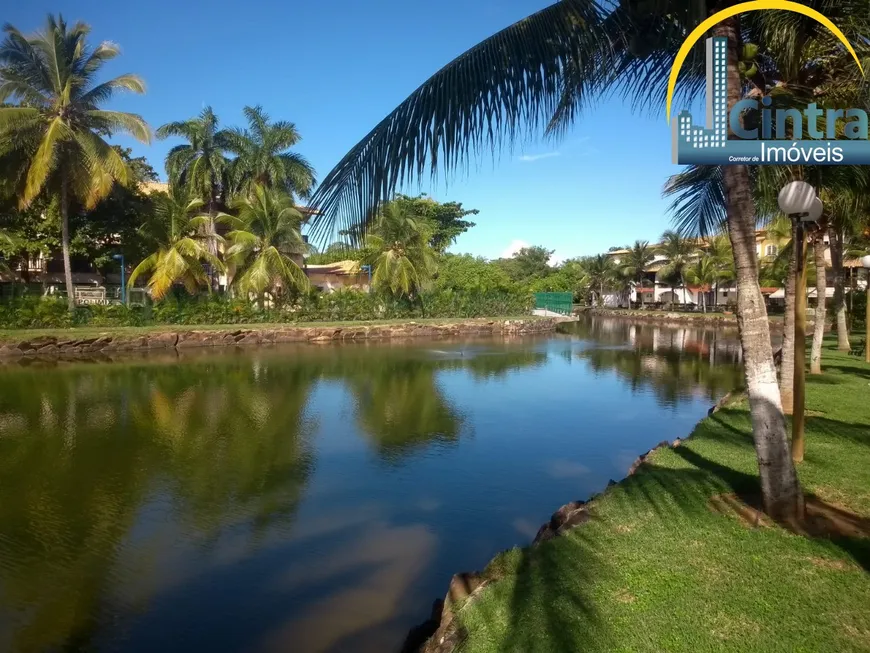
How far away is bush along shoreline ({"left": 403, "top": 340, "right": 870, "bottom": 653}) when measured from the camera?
3.46 meters

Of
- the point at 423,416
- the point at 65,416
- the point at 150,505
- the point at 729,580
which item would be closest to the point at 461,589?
the point at 729,580

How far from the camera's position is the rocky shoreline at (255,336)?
22.7 m

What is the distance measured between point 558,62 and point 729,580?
3.69 m

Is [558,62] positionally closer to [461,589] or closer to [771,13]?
[771,13]

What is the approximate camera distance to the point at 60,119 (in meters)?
24.0

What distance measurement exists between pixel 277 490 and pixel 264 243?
23.7 m

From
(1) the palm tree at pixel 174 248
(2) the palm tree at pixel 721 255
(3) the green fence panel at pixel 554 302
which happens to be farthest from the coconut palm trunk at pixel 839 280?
(3) the green fence panel at pixel 554 302

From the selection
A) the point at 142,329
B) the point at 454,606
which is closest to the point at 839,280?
the point at 454,606

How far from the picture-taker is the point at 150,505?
7.77m

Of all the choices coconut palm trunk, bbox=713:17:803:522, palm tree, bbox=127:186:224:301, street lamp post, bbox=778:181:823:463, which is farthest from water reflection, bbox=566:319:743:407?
palm tree, bbox=127:186:224:301

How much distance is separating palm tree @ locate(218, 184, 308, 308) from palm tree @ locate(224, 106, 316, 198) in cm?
396

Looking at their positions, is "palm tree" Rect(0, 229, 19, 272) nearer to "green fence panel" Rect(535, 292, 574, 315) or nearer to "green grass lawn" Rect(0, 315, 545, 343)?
"green grass lawn" Rect(0, 315, 545, 343)

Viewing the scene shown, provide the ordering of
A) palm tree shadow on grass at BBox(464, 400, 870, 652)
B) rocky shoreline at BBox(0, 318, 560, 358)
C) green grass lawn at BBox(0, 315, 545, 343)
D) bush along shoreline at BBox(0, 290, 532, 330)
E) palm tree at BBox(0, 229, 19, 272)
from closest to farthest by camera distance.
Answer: palm tree shadow on grass at BBox(464, 400, 870, 652)
rocky shoreline at BBox(0, 318, 560, 358)
green grass lawn at BBox(0, 315, 545, 343)
bush along shoreline at BBox(0, 290, 532, 330)
palm tree at BBox(0, 229, 19, 272)

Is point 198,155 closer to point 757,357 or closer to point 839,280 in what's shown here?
point 839,280
